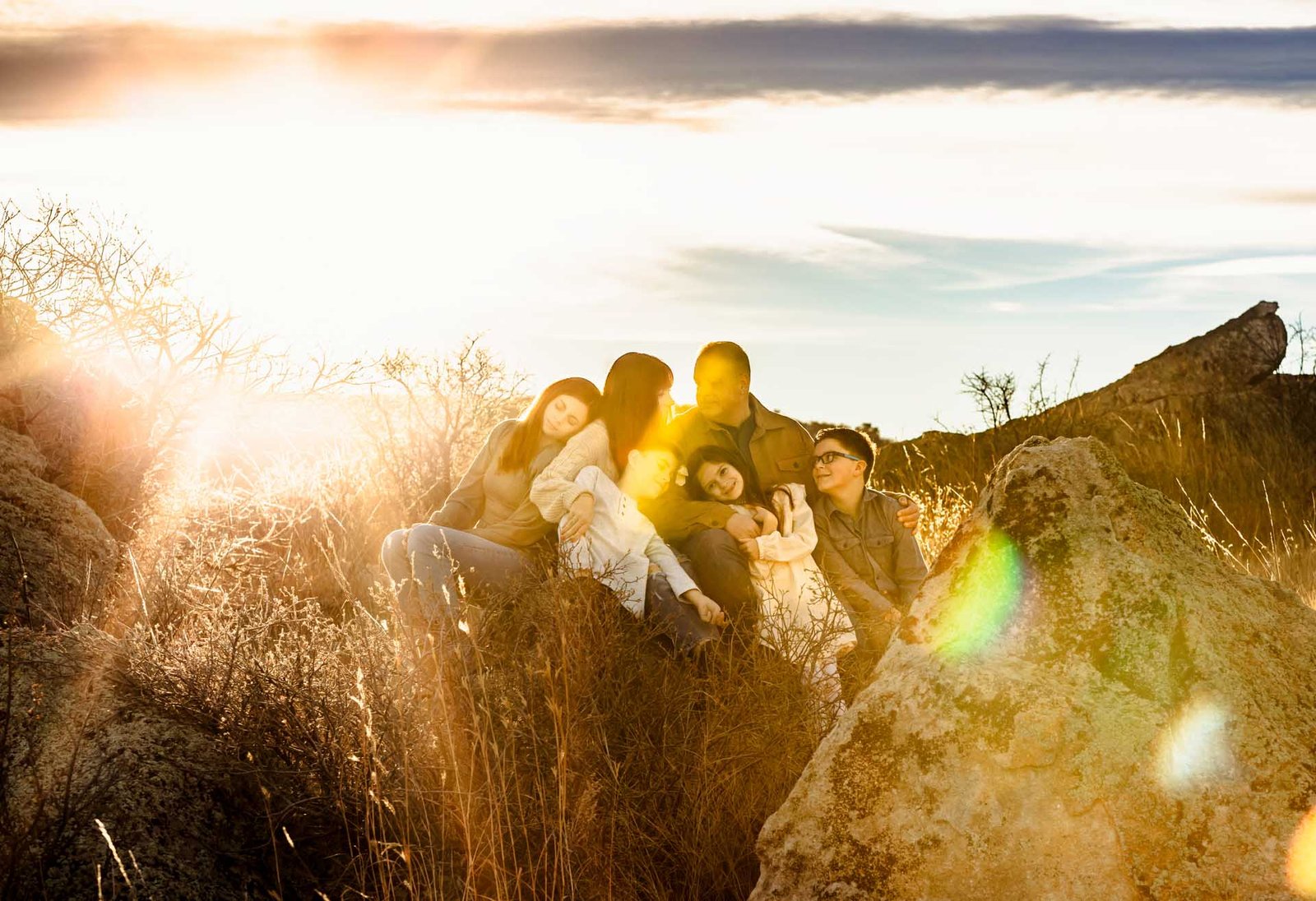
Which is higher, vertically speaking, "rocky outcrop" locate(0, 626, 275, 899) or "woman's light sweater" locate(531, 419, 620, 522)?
"woman's light sweater" locate(531, 419, 620, 522)

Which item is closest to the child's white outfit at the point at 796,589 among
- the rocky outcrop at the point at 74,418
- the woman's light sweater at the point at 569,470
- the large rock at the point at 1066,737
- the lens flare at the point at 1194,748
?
the woman's light sweater at the point at 569,470

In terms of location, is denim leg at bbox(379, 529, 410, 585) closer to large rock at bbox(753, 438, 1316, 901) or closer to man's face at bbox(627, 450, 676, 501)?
man's face at bbox(627, 450, 676, 501)

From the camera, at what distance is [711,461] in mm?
5605

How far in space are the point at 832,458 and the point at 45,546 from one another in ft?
13.2

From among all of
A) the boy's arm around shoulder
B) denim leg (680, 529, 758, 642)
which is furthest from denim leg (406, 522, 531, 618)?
the boy's arm around shoulder

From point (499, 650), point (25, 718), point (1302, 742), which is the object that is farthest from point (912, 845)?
point (25, 718)

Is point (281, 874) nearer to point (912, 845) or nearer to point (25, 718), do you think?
point (25, 718)

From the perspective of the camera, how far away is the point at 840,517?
584 centimetres

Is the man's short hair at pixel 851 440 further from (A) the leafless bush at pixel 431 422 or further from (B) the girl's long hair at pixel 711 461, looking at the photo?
(A) the leafless bush at pixel 431 422

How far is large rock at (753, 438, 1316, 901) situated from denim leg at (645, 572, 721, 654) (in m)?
2.18

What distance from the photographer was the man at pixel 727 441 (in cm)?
548

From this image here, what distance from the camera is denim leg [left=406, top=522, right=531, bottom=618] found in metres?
5.53

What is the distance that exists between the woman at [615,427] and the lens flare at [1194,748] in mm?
3407

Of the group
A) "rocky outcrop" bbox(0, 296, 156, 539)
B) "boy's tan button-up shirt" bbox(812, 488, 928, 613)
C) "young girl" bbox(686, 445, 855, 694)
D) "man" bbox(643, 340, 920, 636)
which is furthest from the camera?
"rocky outcrop" bbox(0, 296, 156, 539)
